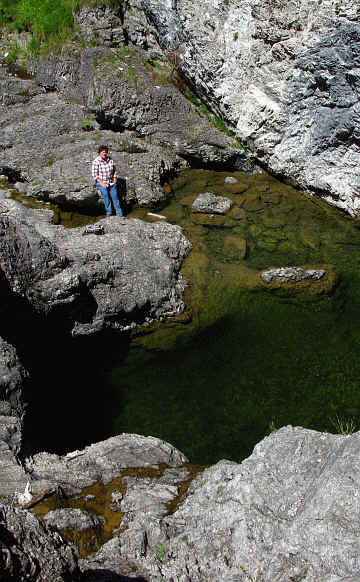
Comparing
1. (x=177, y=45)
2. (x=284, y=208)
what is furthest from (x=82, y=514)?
(x=177, y=45)

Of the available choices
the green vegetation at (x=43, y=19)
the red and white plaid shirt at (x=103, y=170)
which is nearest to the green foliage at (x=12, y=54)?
the green vegetation at (x=43, y=19)

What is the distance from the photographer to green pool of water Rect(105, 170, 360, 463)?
329 inches

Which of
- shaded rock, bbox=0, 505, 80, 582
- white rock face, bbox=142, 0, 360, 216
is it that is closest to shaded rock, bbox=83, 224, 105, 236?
white rock face, bbox=142, 0, 360, 216

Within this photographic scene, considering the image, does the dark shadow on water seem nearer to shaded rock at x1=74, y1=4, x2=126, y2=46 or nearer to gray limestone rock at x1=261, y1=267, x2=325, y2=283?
gray limestone rock at x1=261, y1=267, x2=325, y2=283

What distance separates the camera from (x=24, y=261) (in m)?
9.12

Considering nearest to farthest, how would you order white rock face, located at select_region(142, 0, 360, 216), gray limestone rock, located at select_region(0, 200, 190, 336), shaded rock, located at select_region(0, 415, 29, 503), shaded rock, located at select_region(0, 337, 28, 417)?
shaded rock, located at select_region(0, 415, 29, 503) → shaded rock, located at select_region(0, 337, 28, 417) → gray limestone rock, located at select_region(0, 200, 190, 336) → white rock face, located at select_region(142, 0, 360, 216)

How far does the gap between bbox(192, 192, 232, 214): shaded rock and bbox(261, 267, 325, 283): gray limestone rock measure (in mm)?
3815

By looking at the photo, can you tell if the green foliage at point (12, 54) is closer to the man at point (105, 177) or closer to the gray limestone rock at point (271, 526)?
the man at point (105, 177)

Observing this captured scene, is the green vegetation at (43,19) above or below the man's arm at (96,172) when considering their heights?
above

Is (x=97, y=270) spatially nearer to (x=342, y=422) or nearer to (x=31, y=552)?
(x=342, y=422)

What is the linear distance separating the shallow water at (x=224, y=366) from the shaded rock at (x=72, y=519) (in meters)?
2.68

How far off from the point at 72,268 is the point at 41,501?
565 centimetres

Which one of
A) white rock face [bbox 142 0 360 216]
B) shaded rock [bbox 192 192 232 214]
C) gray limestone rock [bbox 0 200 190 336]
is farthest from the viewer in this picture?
shaded rock [bbox 192 192 232 214]

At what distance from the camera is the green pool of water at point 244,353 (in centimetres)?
835
